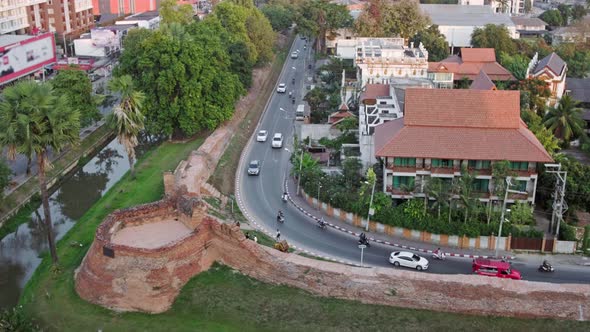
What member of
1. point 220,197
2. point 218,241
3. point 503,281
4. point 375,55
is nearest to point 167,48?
point 220,197

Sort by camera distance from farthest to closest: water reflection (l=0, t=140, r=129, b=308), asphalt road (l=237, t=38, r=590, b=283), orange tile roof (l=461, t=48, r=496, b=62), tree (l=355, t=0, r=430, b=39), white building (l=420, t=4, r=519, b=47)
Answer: white building (l=420, t=4, r=519, b=47)
tree (l=355, t=0, r=430, b=39)
orange tile roof (l=461, t=48, r=496, b=62)
water reflection (l=0, t=140, r=129, b=308)
asphalt road (l=237, t=38, r=590, b=283)

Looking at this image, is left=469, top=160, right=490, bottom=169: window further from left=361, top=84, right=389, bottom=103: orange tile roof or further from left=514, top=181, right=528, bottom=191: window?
left=361, top=84, right=389, bottom=103: orange tile roof

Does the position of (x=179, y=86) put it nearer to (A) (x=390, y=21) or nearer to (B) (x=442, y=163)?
(B) (x=442, y=163)

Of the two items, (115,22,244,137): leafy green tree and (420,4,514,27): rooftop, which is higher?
(420,4,514,27): rooftop

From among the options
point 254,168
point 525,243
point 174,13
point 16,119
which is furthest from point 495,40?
point 16,119

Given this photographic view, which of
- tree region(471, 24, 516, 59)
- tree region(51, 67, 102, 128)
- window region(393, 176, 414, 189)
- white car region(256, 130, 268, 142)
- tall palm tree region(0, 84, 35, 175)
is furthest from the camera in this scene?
tree region(471, 24, 516, 59)

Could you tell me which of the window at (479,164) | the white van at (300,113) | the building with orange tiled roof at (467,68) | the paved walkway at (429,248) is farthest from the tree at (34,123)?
the building with orange tiled roof at (467,68)

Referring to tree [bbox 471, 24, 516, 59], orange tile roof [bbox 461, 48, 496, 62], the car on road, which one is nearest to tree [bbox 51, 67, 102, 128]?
the car on road
